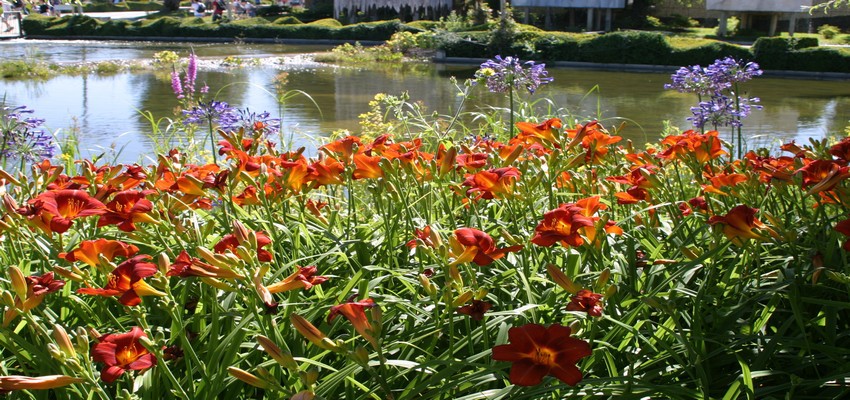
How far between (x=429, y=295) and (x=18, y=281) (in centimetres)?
74

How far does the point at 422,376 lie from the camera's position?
A: 130 cm

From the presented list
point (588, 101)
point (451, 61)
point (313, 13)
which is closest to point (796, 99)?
point (588, 101)

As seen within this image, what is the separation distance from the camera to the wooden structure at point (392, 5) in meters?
39.2

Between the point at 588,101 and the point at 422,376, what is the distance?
1372cm

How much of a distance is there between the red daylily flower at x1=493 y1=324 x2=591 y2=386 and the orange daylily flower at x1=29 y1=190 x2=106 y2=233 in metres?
0.83

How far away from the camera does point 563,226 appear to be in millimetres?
Answer: 1334

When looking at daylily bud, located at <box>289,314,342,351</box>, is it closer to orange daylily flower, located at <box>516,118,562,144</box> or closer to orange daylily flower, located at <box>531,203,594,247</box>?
orange daylily flower, located at <box>531,203,594,247</box>

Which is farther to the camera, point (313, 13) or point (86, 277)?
point (313, 13)

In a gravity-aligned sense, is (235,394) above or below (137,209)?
below

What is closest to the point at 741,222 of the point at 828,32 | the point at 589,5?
the point at 589,5

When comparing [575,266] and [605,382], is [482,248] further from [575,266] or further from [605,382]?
[575,266]

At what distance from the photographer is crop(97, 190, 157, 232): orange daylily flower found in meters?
1.43

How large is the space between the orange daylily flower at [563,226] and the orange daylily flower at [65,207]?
82 cm

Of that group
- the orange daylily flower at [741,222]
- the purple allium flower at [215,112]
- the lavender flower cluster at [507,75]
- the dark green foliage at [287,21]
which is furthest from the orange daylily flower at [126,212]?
the dark green foliage at [287,21]
